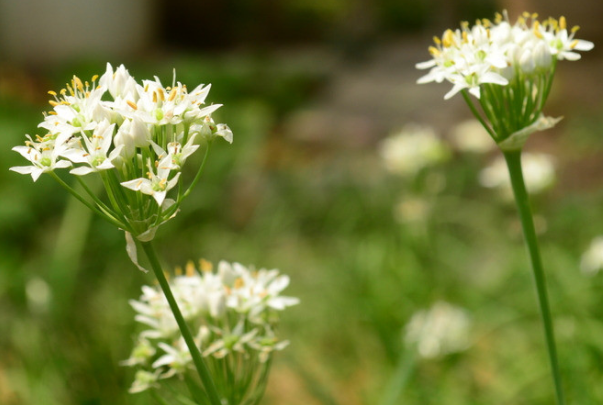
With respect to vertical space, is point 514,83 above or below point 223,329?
above

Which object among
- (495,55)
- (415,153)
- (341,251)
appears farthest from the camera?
(341,251)

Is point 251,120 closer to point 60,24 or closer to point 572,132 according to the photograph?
point 572,132

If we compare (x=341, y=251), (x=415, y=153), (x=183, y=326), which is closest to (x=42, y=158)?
(x=183, y=326)

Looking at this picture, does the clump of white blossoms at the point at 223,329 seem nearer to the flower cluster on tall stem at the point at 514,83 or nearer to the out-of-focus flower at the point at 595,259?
the flower cluster on tall stem at the point at 514,83

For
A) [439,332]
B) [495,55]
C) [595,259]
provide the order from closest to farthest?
1. [495,55]
2. [595,259]
3. [439,332]

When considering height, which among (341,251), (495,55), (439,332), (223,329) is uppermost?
(495,55)

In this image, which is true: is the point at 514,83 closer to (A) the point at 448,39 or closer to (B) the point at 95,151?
(A) the point at 448,39

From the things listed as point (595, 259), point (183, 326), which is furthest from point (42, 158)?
point (595, 259)

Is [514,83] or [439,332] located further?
[439,332]

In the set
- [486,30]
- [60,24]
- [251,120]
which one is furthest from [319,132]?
Result: [486,30]
